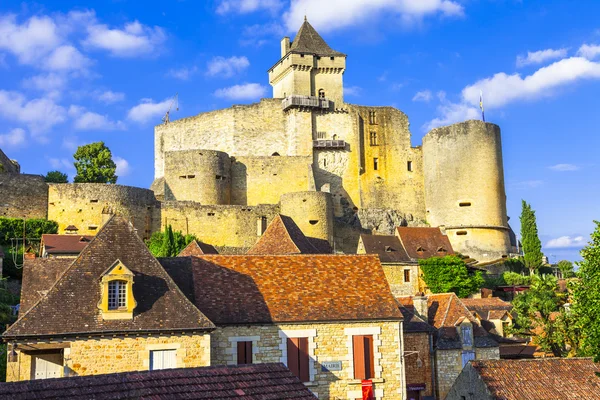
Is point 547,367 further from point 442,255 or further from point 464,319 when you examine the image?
point 442,255

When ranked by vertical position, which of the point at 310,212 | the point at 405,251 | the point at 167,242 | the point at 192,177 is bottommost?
the point at 405,251

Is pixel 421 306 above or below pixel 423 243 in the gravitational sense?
below

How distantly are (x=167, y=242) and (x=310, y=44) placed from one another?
2653 centimetres

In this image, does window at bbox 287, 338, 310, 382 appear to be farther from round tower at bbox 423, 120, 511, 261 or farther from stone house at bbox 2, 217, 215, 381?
round tower at bbox 423, 120, 511, 261

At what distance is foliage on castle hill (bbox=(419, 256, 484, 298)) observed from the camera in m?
45.8

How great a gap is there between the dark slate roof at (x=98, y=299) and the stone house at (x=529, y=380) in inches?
301

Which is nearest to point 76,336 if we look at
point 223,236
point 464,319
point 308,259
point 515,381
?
point 308,259

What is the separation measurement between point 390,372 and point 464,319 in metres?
9.23

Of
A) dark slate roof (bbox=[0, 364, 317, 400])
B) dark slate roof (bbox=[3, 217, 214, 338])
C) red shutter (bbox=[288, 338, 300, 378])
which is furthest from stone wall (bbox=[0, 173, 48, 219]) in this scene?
dark slate roof (bbox=[0, 364, 317, 400])

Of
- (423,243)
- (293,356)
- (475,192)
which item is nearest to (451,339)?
(293,356)

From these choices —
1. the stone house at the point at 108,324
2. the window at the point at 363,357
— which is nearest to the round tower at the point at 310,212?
the window at the point at 363,357

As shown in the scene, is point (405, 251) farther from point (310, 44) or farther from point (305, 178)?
point (310, 44)

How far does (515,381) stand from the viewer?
789 inches

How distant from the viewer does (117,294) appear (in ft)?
58.8
